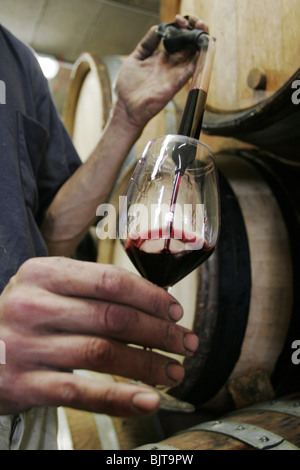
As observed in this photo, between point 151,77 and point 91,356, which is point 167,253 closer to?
point 91,356

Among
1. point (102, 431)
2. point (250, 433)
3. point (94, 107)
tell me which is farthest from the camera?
point (94, 107)

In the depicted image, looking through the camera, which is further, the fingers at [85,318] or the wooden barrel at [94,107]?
the wooden barrel at [94,107]

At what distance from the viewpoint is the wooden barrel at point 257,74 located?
25.6 inches

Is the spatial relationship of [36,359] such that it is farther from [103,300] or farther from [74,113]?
[74,113]

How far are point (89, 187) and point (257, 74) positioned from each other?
19.7 inches

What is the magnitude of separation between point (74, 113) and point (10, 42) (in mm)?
1072

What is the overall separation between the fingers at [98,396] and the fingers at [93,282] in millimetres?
67

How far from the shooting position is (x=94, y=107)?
172 centimetres

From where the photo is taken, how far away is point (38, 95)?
1.02 metres

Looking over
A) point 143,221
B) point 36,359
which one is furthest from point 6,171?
point 36,359

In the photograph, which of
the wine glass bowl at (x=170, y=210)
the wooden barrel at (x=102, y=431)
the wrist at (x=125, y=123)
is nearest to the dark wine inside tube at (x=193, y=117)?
the wine glass bowl at (x=170, y=210)

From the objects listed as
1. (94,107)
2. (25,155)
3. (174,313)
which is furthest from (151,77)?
(94,107)

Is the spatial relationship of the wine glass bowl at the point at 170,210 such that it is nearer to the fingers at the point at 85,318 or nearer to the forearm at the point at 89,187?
the fingers at the point at 85,318

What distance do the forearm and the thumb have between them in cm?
15
